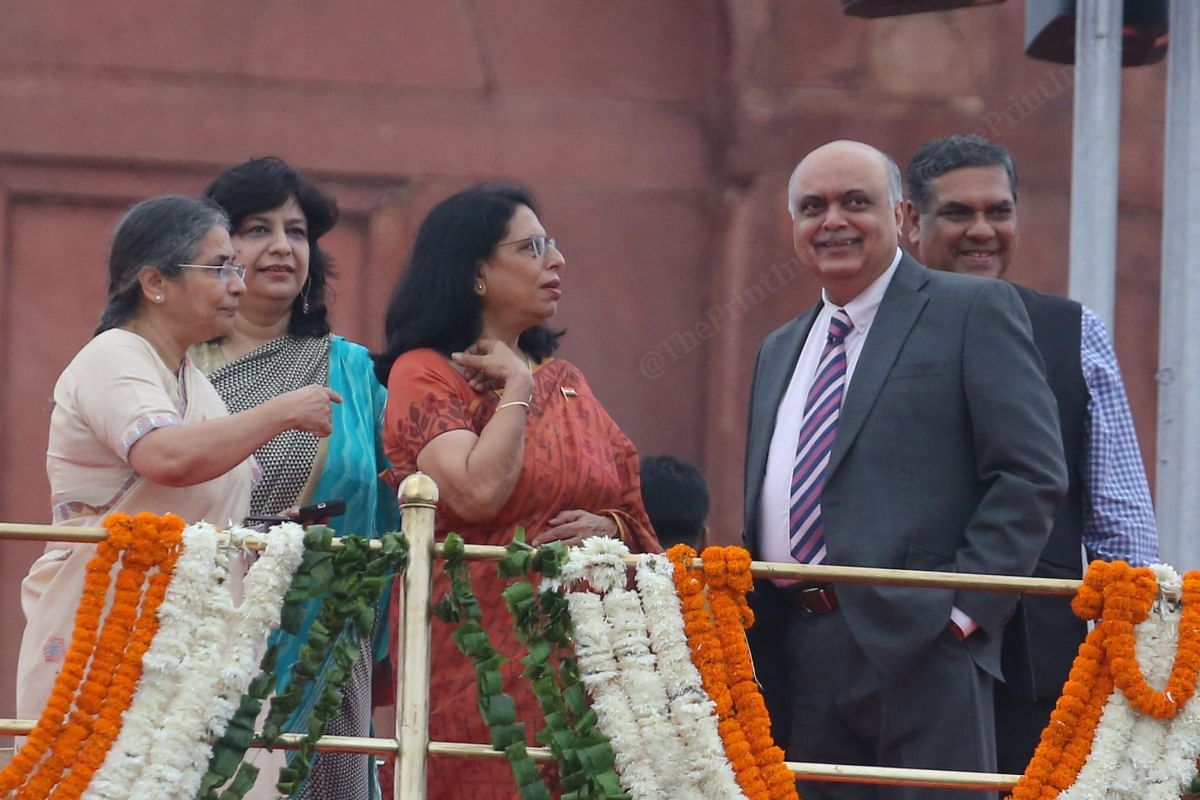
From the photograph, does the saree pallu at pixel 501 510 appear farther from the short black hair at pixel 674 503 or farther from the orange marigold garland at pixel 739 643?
the short black hair at pixel 674 503

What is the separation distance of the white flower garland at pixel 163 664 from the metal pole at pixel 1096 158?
2.94 metres

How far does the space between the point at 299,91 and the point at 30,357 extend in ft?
4.32

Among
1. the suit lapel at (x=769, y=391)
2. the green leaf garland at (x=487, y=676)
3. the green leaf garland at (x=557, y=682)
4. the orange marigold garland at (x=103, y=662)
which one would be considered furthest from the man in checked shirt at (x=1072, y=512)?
the orange marigold garland at (x=103, y=662)

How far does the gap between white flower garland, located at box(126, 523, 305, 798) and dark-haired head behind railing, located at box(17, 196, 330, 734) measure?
44 cm

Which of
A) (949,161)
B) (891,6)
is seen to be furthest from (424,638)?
(891,6)

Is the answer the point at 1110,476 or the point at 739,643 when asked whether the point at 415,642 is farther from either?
the point at 1110,476

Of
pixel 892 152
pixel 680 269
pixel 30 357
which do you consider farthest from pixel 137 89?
pixel 892 152

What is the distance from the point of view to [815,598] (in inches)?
140

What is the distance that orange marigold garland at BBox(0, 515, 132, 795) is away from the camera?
9.93 ft

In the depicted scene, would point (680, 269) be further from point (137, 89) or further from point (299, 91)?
point (137, 89)

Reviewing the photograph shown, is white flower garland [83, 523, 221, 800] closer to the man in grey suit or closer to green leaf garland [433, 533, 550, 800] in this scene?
green leaf garland [433, 533, 550, 800]

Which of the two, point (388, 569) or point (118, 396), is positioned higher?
point (118, 396)

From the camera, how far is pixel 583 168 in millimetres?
6828

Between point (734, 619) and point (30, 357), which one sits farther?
point (30, 357)
